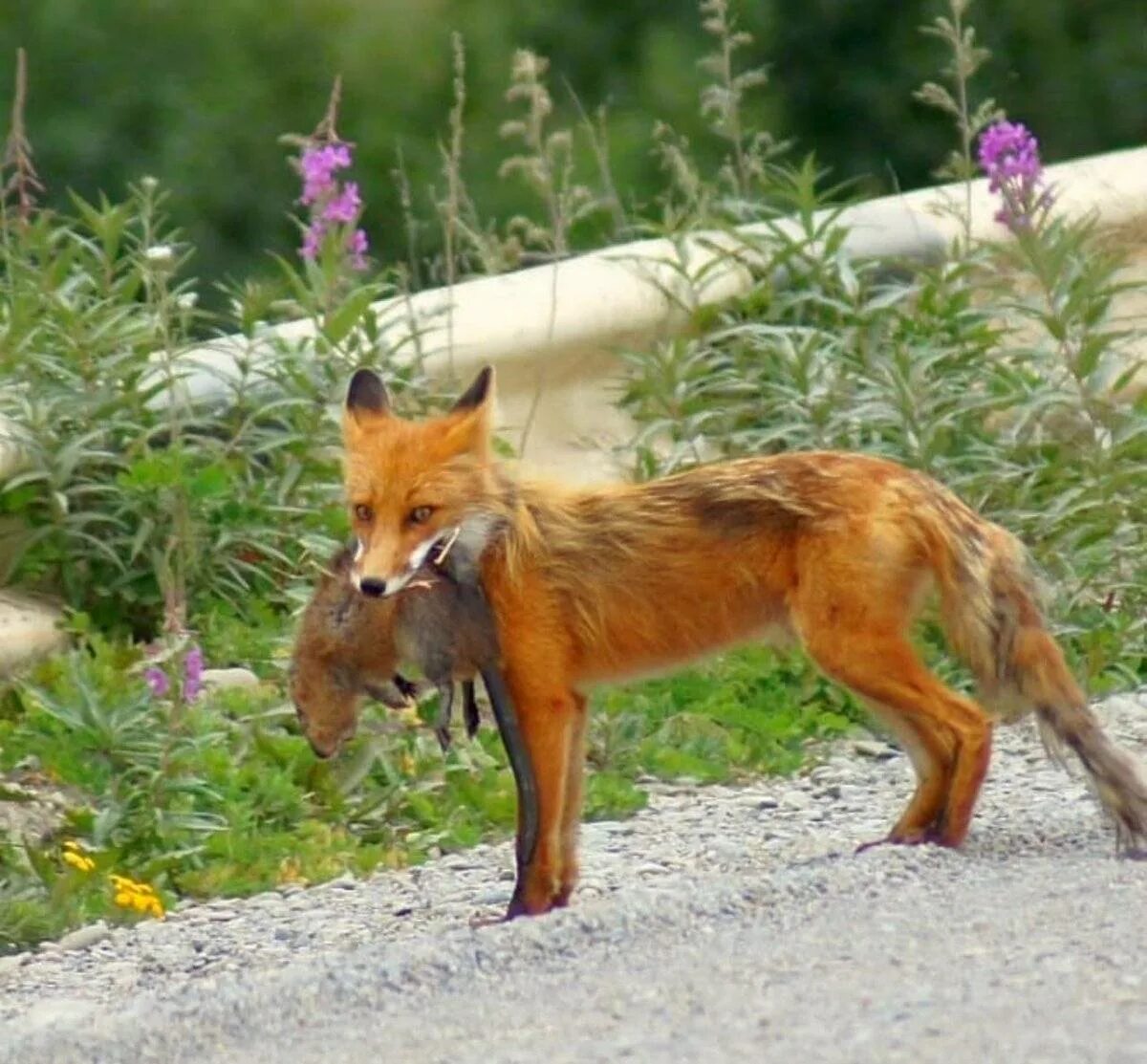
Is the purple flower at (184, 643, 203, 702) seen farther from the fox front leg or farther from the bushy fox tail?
the bushy fox tail

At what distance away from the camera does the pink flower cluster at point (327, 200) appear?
1150 cm

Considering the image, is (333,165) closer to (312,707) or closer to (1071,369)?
(1071,369)

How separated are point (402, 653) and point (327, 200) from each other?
13.3ft

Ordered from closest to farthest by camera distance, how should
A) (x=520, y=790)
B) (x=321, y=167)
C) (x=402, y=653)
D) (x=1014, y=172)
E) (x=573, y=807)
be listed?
(x=520, y=790)
(x=573, y=807)
(x=402, y=653)
(x=1014, y=172)
(x=321, y=167)

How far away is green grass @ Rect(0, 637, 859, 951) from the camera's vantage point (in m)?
8.91

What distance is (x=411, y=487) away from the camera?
7.71m

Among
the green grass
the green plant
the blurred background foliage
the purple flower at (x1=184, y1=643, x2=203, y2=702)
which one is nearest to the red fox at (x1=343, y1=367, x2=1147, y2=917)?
the purple flower at (x1=184, y1=643, x2=203, y2=702)

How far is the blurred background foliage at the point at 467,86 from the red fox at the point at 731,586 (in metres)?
18.4

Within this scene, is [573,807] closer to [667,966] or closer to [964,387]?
[667,966]

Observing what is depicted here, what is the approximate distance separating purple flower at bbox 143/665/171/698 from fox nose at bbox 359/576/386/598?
1.78 meters

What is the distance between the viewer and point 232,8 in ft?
102

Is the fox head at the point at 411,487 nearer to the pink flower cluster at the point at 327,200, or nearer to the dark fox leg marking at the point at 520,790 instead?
the dark fox leg marking at the point at 520,790

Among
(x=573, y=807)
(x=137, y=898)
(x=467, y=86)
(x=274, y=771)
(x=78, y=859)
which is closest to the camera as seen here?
(x=573, y=807)

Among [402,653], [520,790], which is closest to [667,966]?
[520,790]
